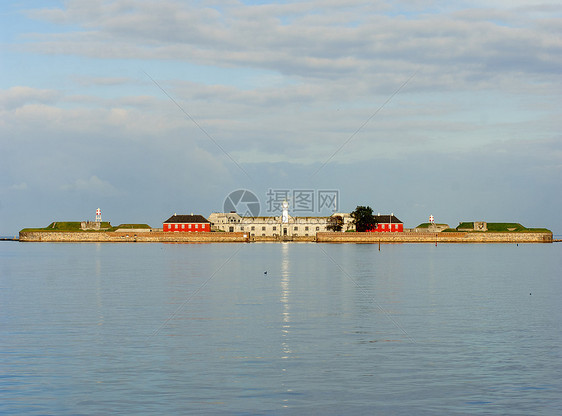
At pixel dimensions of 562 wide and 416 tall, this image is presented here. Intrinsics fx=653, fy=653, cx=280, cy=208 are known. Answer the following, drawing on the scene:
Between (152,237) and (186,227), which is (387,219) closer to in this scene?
(186,227)

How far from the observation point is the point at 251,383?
1778 centimetres

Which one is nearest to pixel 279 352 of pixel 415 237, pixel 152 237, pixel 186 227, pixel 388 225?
pixel 186 227

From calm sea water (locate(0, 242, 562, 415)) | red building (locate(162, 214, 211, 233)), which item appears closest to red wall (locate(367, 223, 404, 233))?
red building (locate(162, 214, 211, 233))

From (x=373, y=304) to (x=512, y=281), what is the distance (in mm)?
22756

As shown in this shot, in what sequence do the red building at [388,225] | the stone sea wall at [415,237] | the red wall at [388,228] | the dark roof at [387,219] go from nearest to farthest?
the stone sea wall at [415,237], the red wall at [388,228], the red building at [388,225], the dark roof at [387,219]

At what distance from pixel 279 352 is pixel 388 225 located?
559ft

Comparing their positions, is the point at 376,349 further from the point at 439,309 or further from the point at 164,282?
the point at 164,282

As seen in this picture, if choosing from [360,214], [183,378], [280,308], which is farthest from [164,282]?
[360,214]

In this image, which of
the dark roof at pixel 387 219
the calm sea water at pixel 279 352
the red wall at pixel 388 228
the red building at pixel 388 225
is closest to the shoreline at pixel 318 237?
the red wall at pixel 388 228

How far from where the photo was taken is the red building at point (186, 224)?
7362 inches

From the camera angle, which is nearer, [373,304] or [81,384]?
[81,384]

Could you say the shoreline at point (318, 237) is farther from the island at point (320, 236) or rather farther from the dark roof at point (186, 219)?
the dark roof at point (186, 219)

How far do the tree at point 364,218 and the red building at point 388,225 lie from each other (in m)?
9.28

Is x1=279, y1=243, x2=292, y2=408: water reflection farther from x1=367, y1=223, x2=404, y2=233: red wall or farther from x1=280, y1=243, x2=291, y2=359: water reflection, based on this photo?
x1=367, y1=223, x2=404, y2=233: red wall
